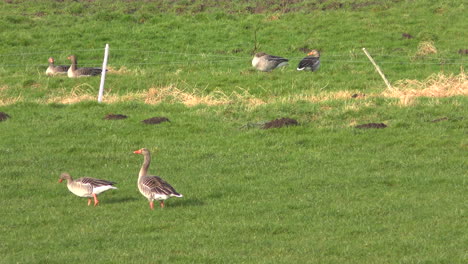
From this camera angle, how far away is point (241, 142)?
2197 cm

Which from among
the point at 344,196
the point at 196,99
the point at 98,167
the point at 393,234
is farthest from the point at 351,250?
the point at 196,99

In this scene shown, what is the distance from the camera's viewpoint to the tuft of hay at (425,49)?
37.8 meters

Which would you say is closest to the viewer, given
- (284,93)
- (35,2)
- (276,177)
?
(276,177)

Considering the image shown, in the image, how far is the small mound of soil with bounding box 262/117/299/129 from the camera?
76.9 ft

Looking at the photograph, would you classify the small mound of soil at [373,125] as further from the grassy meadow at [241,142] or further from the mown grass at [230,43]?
the mown grass at [230,43]

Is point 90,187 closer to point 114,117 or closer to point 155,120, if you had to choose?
point 155,120

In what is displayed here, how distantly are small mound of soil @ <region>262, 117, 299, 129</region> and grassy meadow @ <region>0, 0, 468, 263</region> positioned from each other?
1.23 ft

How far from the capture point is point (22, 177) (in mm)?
18750

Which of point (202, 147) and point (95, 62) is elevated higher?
point (202, 147)

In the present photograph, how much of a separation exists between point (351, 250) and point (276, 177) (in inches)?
229

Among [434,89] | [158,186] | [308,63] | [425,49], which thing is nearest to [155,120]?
[434,89]

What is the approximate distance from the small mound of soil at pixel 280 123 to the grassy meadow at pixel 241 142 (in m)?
0.38

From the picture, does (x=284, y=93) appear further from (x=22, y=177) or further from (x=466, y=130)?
(x=22, y=177)

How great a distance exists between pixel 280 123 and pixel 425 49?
1702 cm
